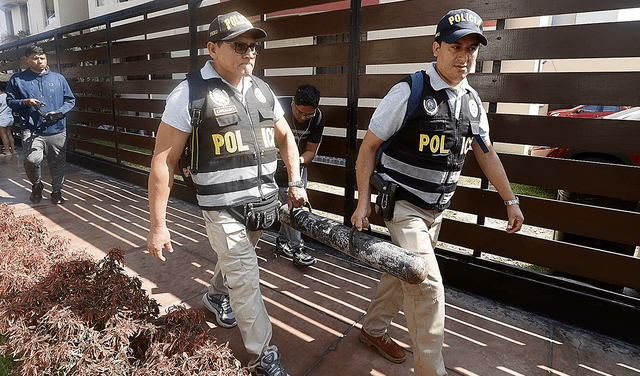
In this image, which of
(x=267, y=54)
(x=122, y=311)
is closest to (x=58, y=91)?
(x=267, y=54)

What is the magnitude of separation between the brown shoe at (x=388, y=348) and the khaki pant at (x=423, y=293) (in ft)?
1.22

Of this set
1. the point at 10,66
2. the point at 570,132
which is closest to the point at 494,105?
the point at 570,132

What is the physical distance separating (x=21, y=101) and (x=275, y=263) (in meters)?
4.57

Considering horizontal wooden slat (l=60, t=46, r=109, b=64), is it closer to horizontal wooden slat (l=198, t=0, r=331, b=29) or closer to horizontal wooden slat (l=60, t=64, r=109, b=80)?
horizontal wooden slat (l=60, t=64, r=109, b=80)

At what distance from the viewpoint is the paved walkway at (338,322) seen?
269 cm

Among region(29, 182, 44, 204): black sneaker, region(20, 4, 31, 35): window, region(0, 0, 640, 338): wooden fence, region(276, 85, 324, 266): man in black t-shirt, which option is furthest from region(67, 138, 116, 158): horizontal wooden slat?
region(20, 4, 31, 35): window

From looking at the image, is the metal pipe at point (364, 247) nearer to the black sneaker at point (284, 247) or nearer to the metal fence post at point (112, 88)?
the black sneaker at point (284, 247)

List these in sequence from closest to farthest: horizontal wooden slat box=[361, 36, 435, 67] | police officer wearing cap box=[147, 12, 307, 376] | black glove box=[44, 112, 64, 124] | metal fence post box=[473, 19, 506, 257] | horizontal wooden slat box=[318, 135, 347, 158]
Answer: police officer wearing cap box=[147, 12, 307, 376]
metal fence post box=[473, 19, 506, 257]
horizontal wooden slat box=[361, 36, 435, 67]
horizontal wooden slat box=[318, 135, 347, 158]
black glove box=[44, 112, 64, 124]

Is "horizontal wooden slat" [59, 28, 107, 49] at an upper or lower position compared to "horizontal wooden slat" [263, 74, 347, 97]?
upper

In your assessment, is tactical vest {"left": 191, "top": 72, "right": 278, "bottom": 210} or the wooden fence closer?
tactical vest {"left": 191, "top": 72, "right": 278, "bottom": 210}

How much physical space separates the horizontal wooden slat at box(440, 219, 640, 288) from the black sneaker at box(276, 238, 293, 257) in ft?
5.30

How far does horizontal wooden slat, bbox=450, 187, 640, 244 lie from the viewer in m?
2.99

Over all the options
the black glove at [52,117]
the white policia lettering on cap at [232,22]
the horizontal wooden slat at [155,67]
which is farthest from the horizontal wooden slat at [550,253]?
the black glove at [52,117]

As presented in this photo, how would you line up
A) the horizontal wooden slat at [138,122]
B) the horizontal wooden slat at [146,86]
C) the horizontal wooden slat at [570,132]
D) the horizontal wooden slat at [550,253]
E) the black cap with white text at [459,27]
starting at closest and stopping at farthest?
1. the black cap with white text at [459,27]
2. the horizontal wooden slat at [570,132]
3. the horizontal wooden slat at [550,253]
4. the horizontal wooden slat at [146,86]
5. the horizontal wooden slat at [138,122]
